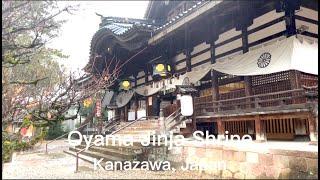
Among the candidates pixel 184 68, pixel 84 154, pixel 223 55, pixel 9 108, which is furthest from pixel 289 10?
pixel 84 154

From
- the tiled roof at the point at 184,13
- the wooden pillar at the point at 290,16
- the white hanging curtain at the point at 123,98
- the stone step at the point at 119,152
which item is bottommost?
the stone step at the point at 119,152

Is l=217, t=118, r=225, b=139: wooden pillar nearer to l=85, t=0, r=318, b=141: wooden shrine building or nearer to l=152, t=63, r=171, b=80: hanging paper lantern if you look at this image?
l=85, t=0, r=318, b=141: wooden shrine building

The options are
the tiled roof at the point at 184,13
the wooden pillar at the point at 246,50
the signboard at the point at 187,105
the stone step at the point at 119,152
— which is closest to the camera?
the stone step at the point at 119,152

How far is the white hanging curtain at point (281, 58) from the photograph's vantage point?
29.7ft

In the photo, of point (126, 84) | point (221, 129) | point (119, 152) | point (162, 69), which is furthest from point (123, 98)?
point (221, 129)

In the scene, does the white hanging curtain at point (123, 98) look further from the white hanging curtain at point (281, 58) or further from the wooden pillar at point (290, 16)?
the wooden pillar at point (290, 16)

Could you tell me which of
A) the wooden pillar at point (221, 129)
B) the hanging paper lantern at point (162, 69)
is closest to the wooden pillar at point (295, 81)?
the wooden pillar at point (221, 129)

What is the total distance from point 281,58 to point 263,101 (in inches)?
57.8

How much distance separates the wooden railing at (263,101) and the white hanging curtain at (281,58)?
81 centimetres

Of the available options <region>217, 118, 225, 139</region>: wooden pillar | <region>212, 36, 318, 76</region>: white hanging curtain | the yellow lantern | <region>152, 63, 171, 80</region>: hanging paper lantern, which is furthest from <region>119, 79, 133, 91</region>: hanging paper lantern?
<region>212, 36, 318, 76</region>: white hanging curtain

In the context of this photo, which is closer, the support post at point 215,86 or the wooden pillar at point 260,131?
the wooden pillar at point 260,131

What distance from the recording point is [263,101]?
965 centimetres

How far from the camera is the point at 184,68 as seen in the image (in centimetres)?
1521

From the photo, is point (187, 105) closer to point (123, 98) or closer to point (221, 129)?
point (221, 129)
